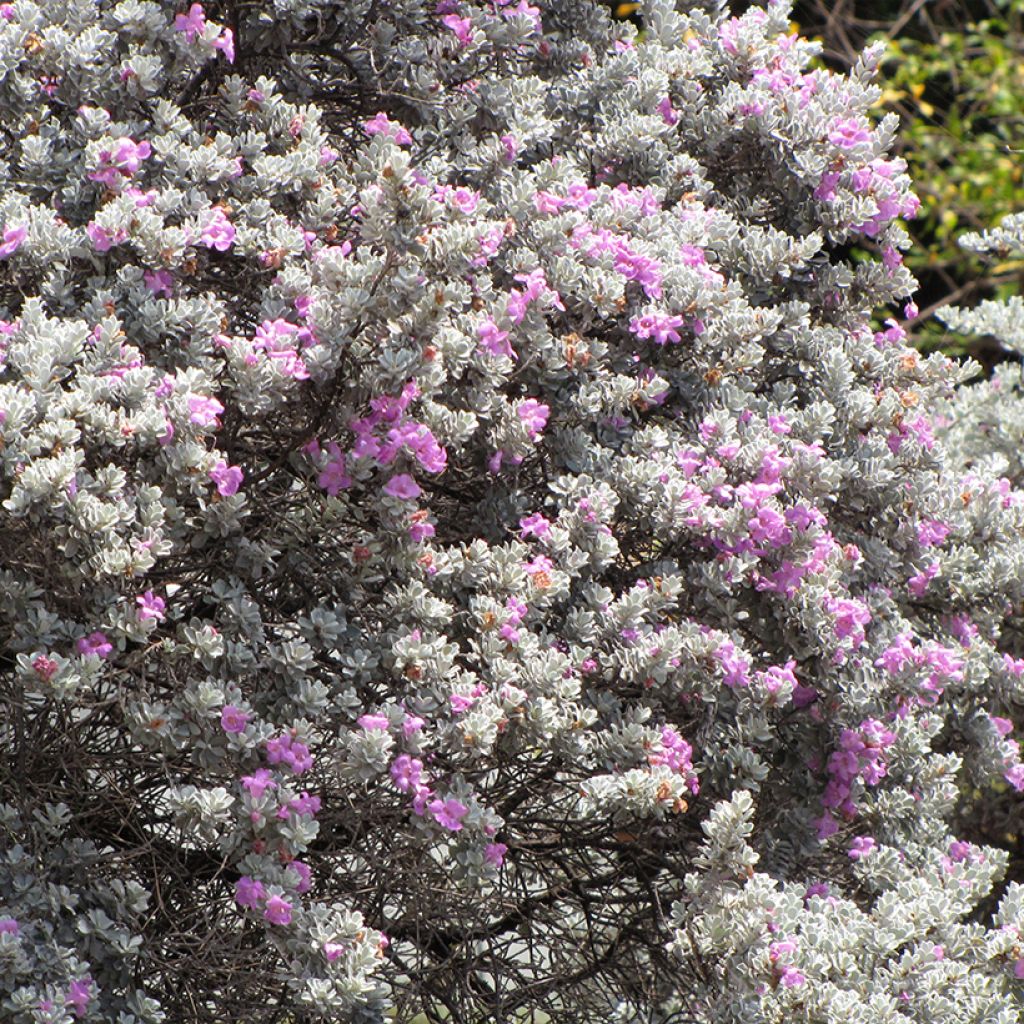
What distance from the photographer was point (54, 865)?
288cm

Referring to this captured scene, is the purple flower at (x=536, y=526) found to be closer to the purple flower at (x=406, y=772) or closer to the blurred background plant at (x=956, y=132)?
the purple flower at (x=406, y=772)

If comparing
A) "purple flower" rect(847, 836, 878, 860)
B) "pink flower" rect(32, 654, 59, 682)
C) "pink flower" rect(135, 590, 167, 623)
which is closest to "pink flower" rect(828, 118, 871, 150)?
"purple flower" rect(847, 836, 878, 860)

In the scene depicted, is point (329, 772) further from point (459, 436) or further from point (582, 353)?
point (582, 353)

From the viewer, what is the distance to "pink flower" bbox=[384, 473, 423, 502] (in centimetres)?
286

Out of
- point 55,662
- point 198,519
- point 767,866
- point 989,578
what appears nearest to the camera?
point 55,662

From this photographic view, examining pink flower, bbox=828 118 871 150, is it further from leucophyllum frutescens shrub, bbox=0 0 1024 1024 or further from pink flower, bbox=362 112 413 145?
pink flower, bbox=362 112 413 145

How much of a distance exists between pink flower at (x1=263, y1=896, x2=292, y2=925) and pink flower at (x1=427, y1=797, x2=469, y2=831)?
0.30m

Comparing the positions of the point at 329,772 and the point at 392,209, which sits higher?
the point at 392,209

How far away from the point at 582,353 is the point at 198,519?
85 centimetres

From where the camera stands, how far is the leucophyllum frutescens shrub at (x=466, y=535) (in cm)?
272

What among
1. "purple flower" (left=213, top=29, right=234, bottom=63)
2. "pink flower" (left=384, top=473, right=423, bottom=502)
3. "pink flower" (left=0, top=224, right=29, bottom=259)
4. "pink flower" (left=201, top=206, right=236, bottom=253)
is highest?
Result: "purple flower" (left=213, top=29, right=234, bottom=63)

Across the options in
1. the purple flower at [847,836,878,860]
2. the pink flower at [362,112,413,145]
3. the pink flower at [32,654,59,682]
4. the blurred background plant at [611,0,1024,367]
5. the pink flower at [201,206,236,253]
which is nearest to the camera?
the pink flower at [32,654,59,682]

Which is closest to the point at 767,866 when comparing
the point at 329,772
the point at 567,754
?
the point at 567,754

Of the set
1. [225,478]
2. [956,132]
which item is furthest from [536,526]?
[956,132]
